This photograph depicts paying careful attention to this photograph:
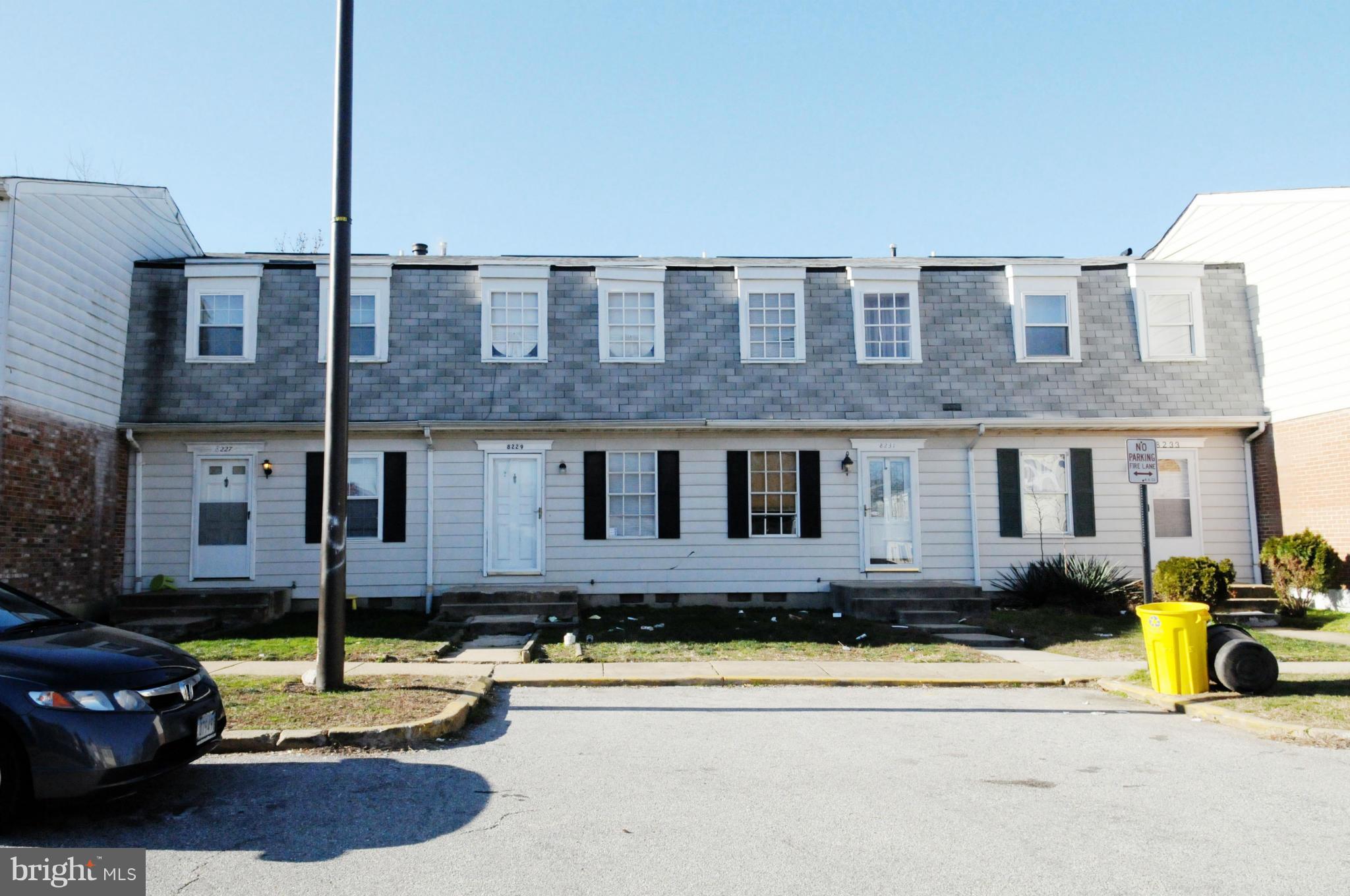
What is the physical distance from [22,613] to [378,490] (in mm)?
9864

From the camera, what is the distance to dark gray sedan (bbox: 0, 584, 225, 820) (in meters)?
5.27

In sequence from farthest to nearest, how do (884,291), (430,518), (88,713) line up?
(884,291) → (430,518) → (88,713)

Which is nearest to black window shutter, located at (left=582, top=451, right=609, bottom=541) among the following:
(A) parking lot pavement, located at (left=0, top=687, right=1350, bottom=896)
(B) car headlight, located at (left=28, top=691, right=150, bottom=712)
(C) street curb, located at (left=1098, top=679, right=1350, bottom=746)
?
(A) parking lot pavement, located at (left=0, top=687, right=1350, bottom=896)

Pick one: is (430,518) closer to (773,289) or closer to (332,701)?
(773,289)

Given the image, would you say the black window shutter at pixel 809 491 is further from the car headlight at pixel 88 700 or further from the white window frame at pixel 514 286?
the car headlight at pixel 88 700

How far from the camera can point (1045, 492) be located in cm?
1689

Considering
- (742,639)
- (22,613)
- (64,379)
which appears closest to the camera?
(22,613)

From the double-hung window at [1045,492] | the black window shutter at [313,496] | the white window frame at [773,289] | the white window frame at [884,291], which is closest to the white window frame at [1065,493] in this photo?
the double-hung window at [1045,492]

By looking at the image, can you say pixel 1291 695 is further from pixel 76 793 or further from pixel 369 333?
pixel 369 333

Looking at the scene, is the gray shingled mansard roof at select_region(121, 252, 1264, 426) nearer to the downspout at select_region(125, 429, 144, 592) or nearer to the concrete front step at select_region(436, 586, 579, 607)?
the downspout at select_region(125, 429, 144, 592)

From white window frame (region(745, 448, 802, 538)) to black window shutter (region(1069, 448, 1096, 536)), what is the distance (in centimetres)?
482

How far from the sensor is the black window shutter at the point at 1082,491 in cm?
1673

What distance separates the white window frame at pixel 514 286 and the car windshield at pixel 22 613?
10401mm

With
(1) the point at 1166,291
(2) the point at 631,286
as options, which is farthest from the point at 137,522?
(1) the point at 1166,291
